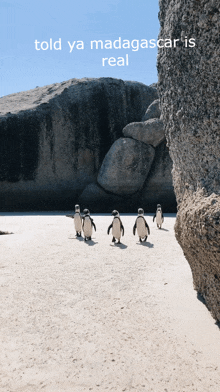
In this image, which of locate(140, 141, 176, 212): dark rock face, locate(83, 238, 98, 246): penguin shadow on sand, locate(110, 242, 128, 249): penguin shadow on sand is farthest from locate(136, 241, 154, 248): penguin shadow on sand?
locate(140, 141, 176, 212): dark rock face

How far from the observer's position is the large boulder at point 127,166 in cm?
1689

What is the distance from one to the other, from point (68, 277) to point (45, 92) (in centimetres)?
1679

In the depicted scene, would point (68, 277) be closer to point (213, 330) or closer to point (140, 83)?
point (213, 330)

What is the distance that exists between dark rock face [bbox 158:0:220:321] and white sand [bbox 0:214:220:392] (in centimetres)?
54

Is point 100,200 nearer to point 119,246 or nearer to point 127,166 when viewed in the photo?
point 127,166

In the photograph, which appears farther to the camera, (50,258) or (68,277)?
(50,258)

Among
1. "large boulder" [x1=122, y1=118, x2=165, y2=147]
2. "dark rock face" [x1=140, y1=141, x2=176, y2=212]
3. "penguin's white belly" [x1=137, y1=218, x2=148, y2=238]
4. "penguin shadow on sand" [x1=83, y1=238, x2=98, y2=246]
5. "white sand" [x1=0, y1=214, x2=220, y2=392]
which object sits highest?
"large boulder" [x1=122, y1=118, x2=165, y2=147]

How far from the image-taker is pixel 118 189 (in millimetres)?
17156

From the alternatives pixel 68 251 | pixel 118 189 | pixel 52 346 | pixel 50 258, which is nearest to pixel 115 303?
pixel 52 346

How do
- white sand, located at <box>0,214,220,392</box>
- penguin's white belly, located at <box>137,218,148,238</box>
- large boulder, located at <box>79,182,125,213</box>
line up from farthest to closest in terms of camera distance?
1. large boulder, located at <box>79,182,125,213</box>
2. penguin's white belly, located at <box>137,218,148,238</box>
3. white sand, located at <box>0,214,220,392</box>

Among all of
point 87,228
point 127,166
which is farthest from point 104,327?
point 127,166

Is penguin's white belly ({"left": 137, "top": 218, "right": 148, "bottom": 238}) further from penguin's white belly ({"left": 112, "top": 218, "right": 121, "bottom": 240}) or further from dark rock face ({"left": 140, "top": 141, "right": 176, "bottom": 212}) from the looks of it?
dark rock face ({"left": 140, "top": 141, "right": 176, "bottom": 212})

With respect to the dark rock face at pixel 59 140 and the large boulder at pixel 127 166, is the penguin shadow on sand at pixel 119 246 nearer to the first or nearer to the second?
the large boulder at pixel 127 166

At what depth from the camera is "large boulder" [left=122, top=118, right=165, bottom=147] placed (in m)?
16.8
